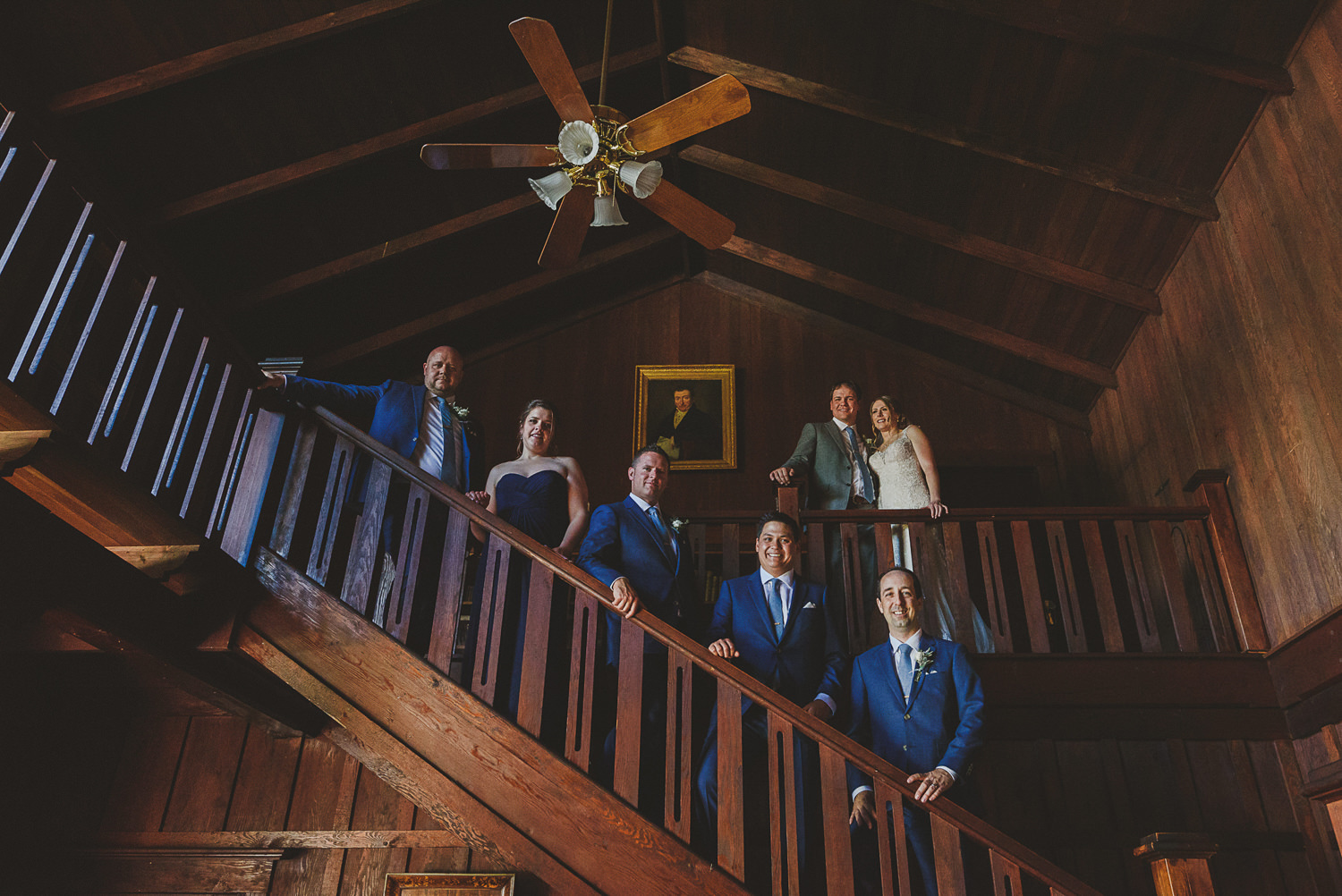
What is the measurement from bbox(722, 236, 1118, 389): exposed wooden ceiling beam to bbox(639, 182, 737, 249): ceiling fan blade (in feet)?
11.3

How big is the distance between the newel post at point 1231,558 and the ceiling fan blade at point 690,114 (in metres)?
3.34

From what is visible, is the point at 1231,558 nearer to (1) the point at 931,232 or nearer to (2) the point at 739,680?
(1) the point at 931,232

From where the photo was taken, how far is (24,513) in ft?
9.78

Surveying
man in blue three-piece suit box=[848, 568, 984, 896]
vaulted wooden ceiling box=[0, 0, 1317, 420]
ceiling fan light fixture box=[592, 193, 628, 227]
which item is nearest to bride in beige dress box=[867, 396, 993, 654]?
man in blue three-piece suit box=[848, 568, 984, 896]

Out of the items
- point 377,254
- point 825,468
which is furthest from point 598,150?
point 377,254

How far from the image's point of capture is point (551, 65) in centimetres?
398

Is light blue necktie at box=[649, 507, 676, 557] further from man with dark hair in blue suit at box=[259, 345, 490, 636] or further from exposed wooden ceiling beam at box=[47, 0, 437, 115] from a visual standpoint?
exposed wooden ceiling beam at box=[47, 0, 437, 115]

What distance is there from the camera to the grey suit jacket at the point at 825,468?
215 inches

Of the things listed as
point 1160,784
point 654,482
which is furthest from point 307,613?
point 1160,784

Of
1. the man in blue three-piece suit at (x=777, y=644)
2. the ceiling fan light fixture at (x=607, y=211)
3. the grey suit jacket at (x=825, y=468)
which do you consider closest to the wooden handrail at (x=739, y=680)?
the man in blue three-piece suit at (x=777, y=644)

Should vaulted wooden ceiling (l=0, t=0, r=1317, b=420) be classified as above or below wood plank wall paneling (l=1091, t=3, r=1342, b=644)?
above

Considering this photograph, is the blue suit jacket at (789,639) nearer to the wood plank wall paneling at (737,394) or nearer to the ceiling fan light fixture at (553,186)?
the ceiling fan light fixture at (553,186)

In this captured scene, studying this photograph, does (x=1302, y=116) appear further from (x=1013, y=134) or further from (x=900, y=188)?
(x=900, y=188)

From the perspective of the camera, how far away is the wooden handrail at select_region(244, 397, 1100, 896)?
9.30 feet
